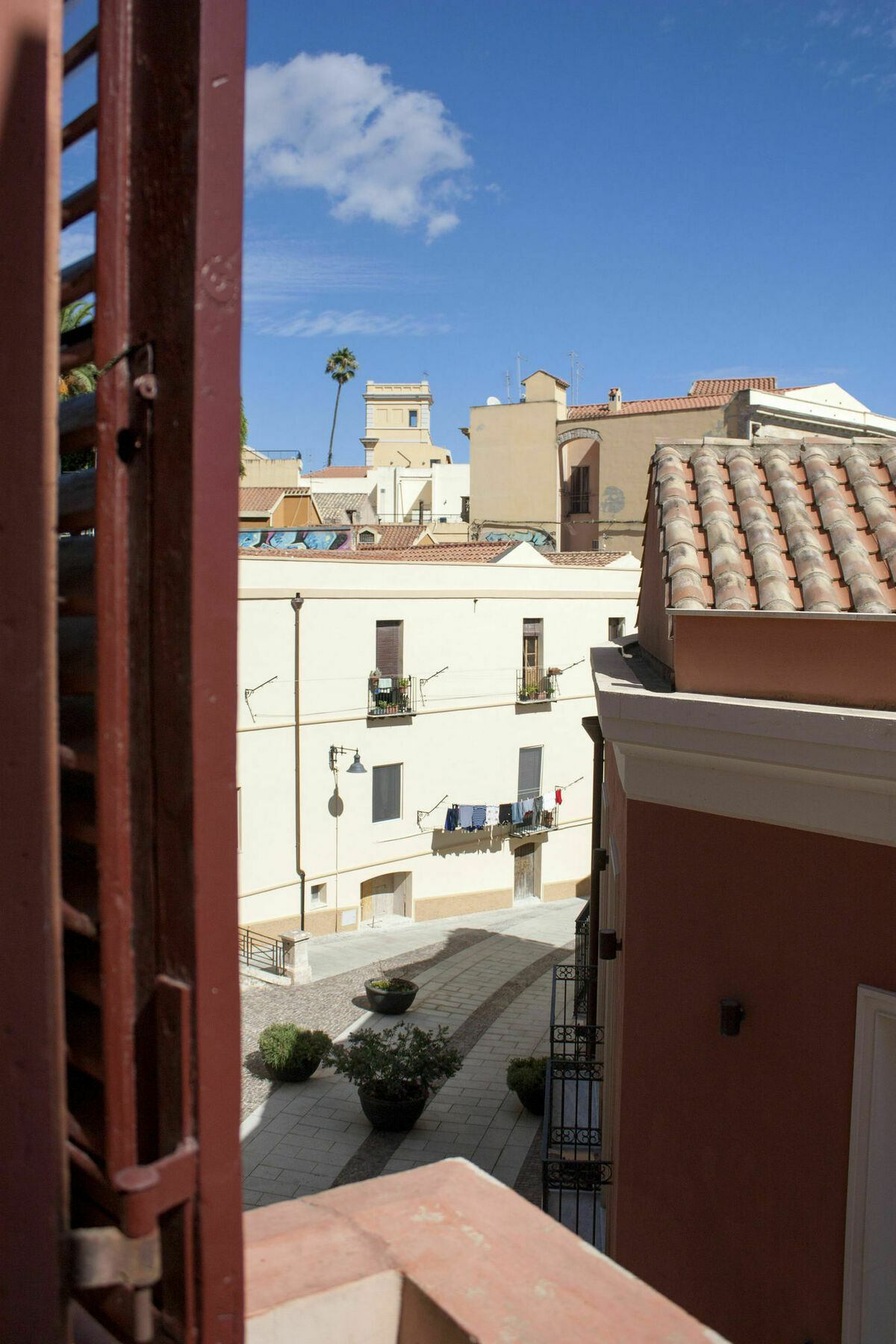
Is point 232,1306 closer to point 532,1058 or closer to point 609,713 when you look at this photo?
point 609,713

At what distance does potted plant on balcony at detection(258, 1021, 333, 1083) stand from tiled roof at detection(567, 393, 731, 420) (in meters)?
25.6

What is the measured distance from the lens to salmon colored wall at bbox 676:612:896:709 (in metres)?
3.79

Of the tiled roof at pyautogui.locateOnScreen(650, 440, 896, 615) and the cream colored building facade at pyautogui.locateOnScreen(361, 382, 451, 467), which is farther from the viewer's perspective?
the cream colored building facade at pyautogui.locateOnScreen(361, 382, 451, 467)

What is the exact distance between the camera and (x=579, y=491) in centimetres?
3897

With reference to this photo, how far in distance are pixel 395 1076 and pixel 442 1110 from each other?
1.40 meters

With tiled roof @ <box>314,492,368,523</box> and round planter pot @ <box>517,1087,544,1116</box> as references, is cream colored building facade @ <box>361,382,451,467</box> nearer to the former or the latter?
tiled roof @ <box>314,492,368,523</box>

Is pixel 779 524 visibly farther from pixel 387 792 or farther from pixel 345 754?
pixel 387 792

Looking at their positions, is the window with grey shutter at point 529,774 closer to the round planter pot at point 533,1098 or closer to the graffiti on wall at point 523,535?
the graffiti on wall at point 523,535

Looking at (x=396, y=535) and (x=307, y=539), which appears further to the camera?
(x=396, y=535)

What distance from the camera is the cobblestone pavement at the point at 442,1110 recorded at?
12633 millimetres

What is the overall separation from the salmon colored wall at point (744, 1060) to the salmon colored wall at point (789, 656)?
1.80ft

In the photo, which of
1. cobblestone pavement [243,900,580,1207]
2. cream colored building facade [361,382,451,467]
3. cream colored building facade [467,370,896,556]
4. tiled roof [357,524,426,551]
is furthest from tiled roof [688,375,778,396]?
cream colored building facade [361,382,451,467]

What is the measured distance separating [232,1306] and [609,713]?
10.8ft

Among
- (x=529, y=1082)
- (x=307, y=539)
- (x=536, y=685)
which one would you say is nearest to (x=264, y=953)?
(x=529, y=1082)
